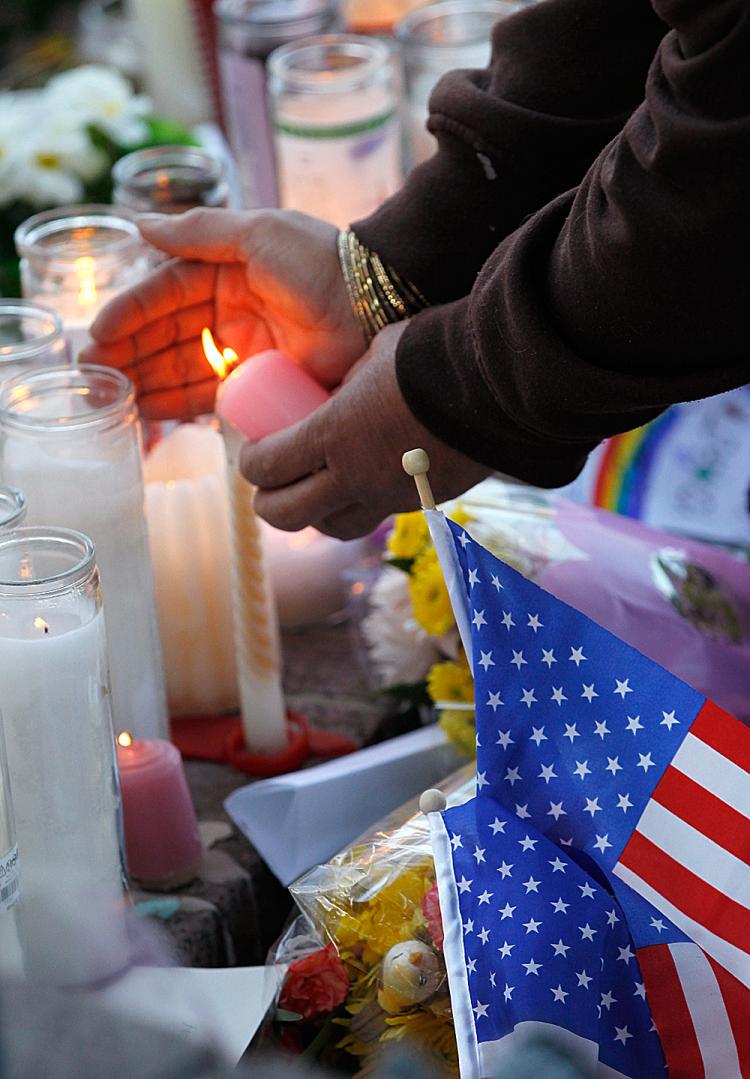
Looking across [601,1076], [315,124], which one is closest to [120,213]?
[315,124]

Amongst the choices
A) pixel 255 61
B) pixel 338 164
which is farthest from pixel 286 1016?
pixel 255 61

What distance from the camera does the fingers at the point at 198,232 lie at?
0.98 metres

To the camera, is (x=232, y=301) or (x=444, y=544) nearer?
(x=444, y=544)

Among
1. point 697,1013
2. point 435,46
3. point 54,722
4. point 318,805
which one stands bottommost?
point 318,805

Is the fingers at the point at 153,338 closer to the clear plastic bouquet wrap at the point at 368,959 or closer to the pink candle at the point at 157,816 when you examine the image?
the pink candle at the point at 157,816

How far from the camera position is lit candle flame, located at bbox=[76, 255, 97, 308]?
1.11m

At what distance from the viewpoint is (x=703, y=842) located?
2.27ft

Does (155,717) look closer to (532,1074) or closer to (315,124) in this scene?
(532,1074)

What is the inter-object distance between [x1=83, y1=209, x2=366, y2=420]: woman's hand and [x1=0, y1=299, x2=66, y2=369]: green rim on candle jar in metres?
0.03

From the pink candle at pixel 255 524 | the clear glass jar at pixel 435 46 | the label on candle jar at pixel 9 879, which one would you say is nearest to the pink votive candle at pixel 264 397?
the pink candle at pixel 255 524

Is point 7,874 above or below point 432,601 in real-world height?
above

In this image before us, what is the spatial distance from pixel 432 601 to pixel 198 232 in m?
0.34

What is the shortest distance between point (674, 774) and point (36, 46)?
211cm

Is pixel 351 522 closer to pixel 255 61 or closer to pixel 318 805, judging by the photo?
pixel 318 805
